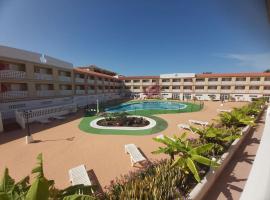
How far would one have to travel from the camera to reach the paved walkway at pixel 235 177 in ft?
18.1

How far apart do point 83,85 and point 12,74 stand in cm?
1672

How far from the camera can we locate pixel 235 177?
6.49 m

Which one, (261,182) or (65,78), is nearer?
(261,182)

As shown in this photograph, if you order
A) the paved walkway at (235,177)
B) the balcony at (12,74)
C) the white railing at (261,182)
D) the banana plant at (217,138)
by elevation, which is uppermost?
the balcony at (12,74)

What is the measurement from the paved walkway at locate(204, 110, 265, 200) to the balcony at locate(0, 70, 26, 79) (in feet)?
75.8

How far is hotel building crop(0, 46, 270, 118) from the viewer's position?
1891 cm

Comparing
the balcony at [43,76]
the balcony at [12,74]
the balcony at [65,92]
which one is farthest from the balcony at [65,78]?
the balcony at [12,74]

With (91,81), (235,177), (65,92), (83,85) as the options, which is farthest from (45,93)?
(235,177)

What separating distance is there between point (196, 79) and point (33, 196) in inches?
2115

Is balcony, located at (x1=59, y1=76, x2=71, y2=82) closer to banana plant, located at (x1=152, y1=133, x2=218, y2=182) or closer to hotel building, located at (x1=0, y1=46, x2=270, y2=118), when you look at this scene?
hotel building, located at (x1=0, y1=46, x2=270, y2=118)

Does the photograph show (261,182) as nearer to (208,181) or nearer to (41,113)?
(208,181)

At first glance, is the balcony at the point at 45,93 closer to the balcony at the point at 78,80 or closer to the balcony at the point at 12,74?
the balcony at the point at 12,74

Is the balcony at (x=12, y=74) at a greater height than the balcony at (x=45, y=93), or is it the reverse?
the balcony at (x=12, y=74)

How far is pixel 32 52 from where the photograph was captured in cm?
2102
